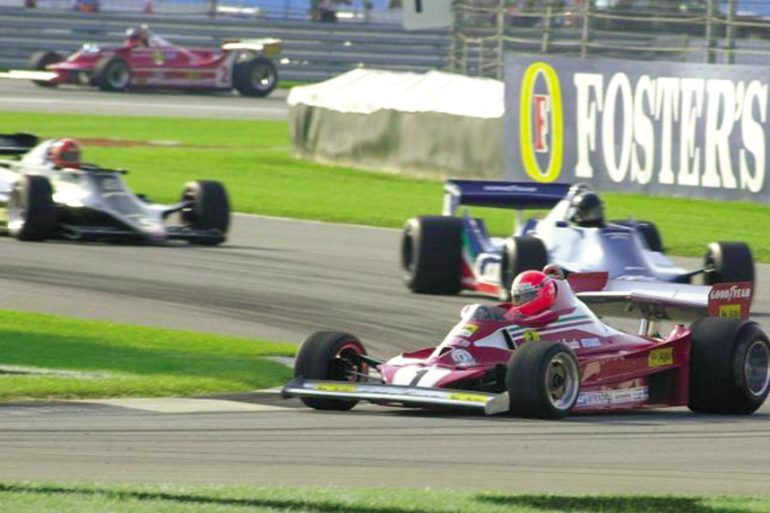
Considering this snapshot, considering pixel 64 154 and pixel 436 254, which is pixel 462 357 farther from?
pixel 64 154

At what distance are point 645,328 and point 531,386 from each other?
2702mm

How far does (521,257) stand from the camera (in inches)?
→ 633

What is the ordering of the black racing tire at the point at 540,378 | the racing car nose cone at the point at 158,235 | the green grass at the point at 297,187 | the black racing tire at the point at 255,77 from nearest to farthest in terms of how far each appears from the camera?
1. the black racing tire at the point at 540,378
2. the racing car nose cone at the point at 158,235
3. the green grass at the point at 297,187
4. the black racing tire at the point at 255,77

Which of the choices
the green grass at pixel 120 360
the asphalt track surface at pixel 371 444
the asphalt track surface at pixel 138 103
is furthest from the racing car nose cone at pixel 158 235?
the asphalt track surface at pixel 138 103

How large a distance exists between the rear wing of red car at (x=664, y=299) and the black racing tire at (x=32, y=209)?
23.7 feet

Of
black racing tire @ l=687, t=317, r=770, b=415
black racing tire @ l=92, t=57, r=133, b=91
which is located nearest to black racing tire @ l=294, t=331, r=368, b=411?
black racing tire @ l=687, t=317, r=770, b=415

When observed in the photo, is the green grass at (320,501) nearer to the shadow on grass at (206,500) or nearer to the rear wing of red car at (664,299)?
the shadow on grass at (206,500)

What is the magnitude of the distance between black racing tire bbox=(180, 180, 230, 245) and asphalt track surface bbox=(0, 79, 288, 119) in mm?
22585

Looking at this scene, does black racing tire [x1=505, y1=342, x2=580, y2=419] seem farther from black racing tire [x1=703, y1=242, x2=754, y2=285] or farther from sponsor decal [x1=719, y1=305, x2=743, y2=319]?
black racing tire [x1=703, y1=242, x2=754, y2=285]

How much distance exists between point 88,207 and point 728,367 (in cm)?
1053

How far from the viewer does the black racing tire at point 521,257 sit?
16047 millimetres

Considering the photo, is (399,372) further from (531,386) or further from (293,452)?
(293,452)

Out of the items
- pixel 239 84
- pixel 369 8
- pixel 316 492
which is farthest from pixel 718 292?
pixel 369 8

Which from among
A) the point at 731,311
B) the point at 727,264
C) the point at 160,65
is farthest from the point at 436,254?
the point at 160,65
